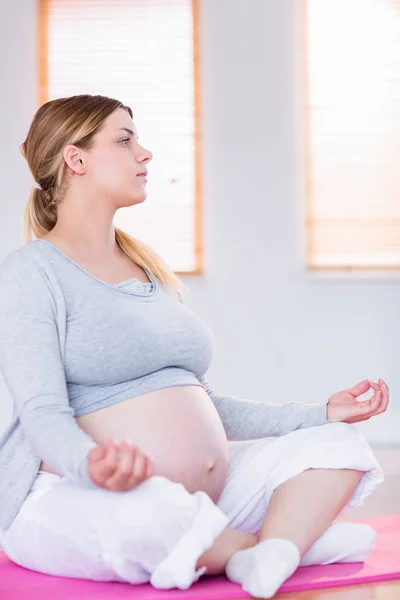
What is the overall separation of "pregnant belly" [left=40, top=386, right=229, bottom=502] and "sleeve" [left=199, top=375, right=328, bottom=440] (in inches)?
9.6

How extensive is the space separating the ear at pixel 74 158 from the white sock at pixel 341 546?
35.6 inches

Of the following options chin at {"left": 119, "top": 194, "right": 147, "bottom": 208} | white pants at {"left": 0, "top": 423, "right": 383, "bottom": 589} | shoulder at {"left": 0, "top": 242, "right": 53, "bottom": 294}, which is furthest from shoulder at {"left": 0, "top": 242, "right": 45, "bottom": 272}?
white pants at {"left": 0, "top": 423, "right": 383, "bottom": 589}

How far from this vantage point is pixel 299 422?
2021 millimetres

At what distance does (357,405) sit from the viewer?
198 centimetres

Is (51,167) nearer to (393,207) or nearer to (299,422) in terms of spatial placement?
(299,422)

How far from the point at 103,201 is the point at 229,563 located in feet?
2.62

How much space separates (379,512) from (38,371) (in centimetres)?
137

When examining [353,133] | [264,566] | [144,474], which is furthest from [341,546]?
[353,133]

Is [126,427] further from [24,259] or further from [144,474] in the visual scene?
[24,259]

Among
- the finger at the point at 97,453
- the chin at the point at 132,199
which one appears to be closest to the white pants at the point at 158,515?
the finger at the point at 97,453

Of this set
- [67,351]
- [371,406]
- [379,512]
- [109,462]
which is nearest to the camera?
[109,462]

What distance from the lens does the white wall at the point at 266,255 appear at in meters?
4.73

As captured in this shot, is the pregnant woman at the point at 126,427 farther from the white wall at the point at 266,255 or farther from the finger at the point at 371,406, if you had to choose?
the white wall at the point at 266,255

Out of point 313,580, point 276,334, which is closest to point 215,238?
point 276,334
